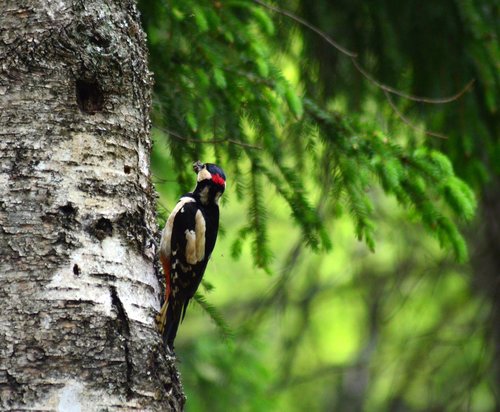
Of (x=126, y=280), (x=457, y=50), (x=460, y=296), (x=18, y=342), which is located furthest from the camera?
(x=460, y=296)

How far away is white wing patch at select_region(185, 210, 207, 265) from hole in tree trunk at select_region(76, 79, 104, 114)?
3.36 ft

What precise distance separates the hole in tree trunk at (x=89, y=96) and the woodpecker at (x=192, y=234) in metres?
0.78

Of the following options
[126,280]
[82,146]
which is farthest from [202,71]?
[126,280]

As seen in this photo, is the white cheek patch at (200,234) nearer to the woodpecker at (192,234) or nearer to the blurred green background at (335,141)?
the woodpecker at (192,234)

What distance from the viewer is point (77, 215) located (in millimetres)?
2965

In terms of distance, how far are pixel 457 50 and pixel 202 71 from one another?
5.09 feet

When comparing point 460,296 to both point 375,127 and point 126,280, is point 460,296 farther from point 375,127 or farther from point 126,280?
point 126,280

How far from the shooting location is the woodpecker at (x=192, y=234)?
3.86 m

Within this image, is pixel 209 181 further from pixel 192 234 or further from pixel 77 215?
pixel 77 215

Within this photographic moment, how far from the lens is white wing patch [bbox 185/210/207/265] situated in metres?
4.02

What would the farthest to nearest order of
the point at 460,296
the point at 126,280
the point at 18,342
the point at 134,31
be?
1. the point at 460,296
2. the point at 134,31
3. the point at 126,280
4. the point at 18,342

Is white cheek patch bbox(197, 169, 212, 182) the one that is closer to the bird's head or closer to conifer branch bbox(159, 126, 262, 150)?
the bird's head

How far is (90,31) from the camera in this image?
315 cm

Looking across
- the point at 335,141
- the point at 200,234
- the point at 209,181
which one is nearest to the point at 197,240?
the point at 200,234
